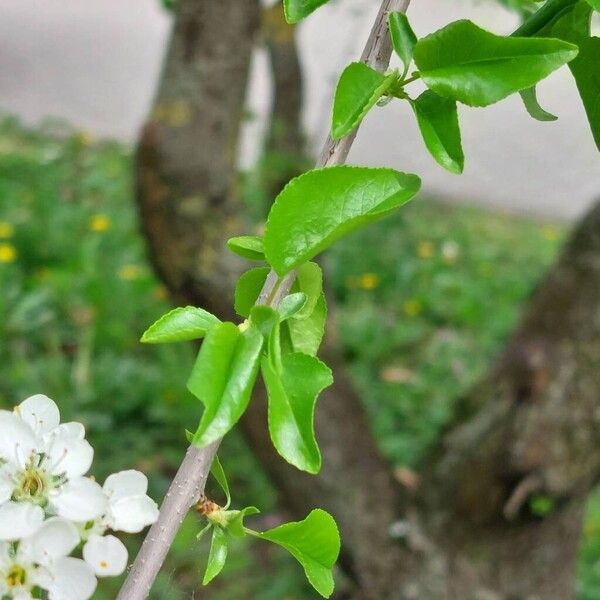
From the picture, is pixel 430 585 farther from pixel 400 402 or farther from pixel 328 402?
pixel 400 402

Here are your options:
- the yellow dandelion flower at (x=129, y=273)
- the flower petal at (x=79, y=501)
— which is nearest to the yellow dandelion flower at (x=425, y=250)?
the yellow dandelion flower at (x=129, y=273)

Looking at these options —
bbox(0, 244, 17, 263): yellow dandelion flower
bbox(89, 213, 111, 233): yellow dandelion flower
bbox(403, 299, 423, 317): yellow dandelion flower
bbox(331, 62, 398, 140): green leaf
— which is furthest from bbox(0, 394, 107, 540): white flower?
bbox(403, 299, 423, 317): yellow dandelion flower

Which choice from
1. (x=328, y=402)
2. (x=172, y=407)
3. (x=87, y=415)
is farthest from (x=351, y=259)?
A: (x=328, y=402)

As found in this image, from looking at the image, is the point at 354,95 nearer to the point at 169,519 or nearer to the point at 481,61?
the point at 481,61

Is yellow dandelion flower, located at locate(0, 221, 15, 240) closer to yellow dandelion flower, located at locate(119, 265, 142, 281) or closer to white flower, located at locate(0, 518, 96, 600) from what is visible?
yellow dandelion flower, located at locate(119, 265, 142, 281)

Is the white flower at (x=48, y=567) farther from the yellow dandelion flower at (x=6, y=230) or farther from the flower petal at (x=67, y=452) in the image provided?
the yellow dandelion flower at (x=6, y=230)

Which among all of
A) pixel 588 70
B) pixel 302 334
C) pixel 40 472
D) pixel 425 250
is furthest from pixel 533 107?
pixel 425 250

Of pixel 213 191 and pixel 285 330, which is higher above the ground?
pixel 285 330
